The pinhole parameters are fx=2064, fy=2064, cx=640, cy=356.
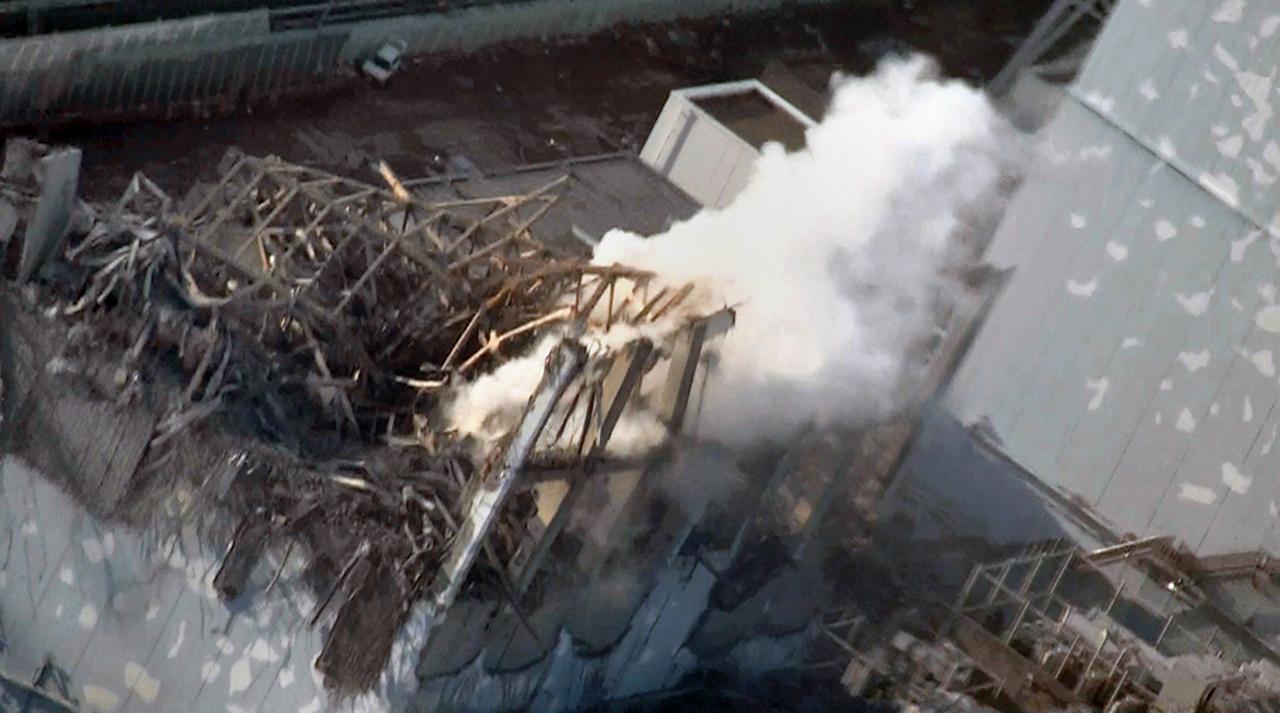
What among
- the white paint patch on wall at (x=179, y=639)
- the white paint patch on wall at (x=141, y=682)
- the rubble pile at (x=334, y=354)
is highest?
the rubble pile at (x=334, y=354)

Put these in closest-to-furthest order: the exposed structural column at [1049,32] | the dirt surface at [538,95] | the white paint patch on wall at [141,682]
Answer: the white paint patch on wall at [141,682] < the dirt surface at [538,95] < the exposed structural column at [1049,32]

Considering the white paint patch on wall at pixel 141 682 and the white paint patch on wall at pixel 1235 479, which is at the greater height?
the white paint patch on wall at pixel 1235 479

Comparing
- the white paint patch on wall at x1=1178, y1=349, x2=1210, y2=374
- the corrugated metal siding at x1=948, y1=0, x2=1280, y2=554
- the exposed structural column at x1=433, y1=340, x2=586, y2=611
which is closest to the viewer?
the exposed structural column at x1=433, y1=340, x2=586, y2=611

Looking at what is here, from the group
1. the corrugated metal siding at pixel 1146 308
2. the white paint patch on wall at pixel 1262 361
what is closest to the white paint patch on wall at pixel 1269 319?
the corrugated metal siding at pixel 1146 308

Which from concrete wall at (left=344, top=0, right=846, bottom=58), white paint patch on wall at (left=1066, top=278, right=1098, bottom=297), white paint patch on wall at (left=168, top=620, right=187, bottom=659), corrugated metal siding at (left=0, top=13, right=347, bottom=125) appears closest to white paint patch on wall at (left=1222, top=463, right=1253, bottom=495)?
white paint patch on wall at (left=1066, top=278, right=1098, bottom=297)

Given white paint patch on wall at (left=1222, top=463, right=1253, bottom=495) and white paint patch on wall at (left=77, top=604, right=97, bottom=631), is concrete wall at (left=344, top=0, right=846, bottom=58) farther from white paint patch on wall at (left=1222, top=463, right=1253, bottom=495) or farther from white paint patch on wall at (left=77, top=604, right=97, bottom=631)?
white paint patch on wall at (left=77, top=604, right=97, bottom=631)

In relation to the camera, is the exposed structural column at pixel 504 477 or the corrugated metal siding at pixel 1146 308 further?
the corrugated metal siding at pixel 1146 308

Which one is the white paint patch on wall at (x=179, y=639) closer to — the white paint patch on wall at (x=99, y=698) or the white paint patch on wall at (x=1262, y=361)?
the white paint patch on wall at (x=99, y=698)
